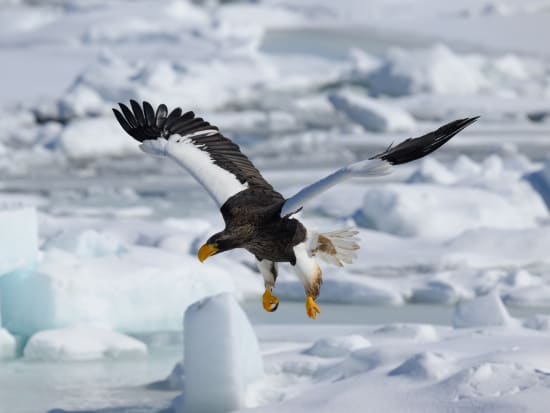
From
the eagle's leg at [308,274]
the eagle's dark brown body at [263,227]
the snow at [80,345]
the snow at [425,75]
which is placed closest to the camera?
the eagle's dark brown body at [263,227]

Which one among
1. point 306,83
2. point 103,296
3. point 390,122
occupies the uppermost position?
Answer: point 306,83

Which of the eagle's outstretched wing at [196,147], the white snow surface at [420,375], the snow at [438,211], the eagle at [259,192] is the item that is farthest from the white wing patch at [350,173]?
the snow at [438,211]

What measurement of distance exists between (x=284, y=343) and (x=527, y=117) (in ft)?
48.5

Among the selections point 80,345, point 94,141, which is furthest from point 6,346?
point 94,141

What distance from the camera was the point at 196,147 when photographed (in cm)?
584

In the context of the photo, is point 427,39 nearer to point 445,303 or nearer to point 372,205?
point 372,205

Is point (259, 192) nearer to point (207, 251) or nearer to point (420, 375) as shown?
point (207, 251)

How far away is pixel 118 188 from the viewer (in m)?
15.0

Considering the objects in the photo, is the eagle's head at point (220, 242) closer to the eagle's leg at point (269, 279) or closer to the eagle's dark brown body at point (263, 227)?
the eagle's dark brown body at point (263, 227)

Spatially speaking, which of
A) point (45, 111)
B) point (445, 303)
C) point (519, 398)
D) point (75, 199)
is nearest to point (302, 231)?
point (519, 398)

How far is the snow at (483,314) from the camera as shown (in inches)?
297

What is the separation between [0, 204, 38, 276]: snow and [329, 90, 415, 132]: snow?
12.2m

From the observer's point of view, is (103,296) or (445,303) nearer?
(103,296)

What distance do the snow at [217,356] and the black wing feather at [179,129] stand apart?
0.91m
